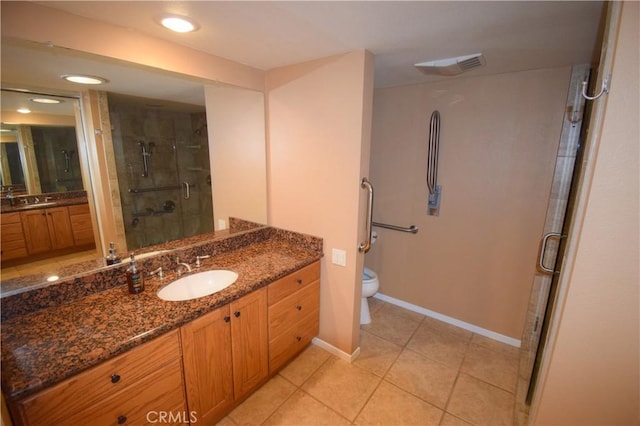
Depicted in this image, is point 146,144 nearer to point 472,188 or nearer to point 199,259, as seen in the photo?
point 199,259

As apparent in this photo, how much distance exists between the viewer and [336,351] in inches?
87.5

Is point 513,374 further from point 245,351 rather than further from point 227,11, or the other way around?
point 227,11

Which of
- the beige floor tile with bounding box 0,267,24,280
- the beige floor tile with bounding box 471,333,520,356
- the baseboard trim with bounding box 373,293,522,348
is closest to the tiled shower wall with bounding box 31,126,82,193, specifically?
the beige floor tile with bounding box 0,267,24,280

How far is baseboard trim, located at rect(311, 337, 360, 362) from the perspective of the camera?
7.11 ft

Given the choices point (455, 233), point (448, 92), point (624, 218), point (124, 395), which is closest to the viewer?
point (624, 218)

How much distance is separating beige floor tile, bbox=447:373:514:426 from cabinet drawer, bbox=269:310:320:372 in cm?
104

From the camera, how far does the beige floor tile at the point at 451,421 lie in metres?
1.68

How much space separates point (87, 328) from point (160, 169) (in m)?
1.09

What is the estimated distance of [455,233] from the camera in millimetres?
2498

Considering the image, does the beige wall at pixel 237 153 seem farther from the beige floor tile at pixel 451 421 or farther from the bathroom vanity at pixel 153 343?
the beige floor tile at pixel 451 421

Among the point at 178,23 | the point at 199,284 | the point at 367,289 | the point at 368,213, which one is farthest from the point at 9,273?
the point at 367,289

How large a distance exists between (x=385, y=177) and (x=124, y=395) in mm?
2471

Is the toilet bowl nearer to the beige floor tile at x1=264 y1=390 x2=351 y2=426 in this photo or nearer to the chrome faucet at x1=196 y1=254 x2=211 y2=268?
the beige floor tile at x1=264 y1=390 x2=351 y2=426

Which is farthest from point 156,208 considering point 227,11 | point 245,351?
point 227,11
